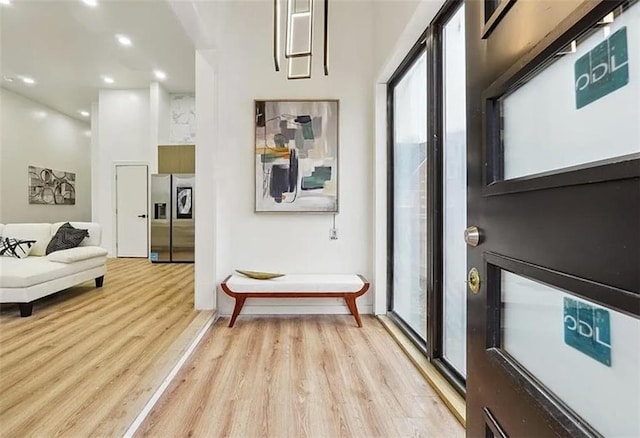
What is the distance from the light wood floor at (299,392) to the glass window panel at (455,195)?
363 millimetres

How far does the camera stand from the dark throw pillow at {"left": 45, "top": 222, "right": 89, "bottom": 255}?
428 centimetres

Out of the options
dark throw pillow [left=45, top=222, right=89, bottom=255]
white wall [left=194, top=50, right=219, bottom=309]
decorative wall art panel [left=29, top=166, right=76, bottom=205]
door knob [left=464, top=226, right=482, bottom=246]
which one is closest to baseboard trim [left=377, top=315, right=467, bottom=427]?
door knob [left=464, top=226, right=482, bottom=246]

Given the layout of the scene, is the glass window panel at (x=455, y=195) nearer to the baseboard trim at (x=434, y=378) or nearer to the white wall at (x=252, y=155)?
the baseboard trim at (x=434, y=378)

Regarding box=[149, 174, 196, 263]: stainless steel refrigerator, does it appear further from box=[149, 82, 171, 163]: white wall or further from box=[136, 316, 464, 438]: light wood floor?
box=[136, 316, 464, 438]: light wood floor

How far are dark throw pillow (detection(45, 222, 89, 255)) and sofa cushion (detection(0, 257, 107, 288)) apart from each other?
0.60 ft

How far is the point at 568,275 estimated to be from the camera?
566 millimetres

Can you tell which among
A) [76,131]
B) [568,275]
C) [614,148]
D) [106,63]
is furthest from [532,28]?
[76,131]

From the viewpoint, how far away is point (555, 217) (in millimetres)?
590

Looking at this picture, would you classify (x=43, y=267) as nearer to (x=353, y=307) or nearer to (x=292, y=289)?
(x=292, y=289)

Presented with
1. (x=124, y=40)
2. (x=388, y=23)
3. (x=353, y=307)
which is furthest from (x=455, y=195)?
(x=124, y=40)

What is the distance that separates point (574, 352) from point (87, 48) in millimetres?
7040

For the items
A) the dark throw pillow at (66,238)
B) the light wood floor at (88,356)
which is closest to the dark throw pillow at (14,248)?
the dark throw pillow at (66,238)

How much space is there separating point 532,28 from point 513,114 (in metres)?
0.18

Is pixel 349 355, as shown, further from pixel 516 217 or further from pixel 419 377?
pixel 516 217
